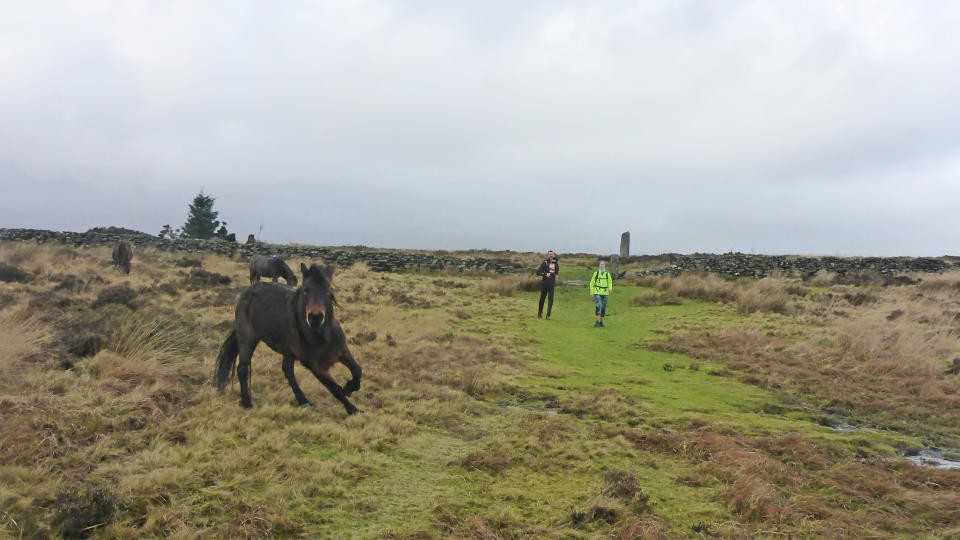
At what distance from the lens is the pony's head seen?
505cm

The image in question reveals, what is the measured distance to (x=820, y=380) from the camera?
9.05m

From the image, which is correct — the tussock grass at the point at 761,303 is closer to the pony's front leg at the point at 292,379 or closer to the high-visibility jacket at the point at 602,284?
the high-visibility jacket at the point at 602,284

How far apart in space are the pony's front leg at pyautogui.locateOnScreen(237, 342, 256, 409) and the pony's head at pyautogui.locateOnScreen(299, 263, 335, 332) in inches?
45.1

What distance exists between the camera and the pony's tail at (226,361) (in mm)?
6133

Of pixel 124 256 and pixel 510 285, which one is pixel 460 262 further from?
pixel 124 256

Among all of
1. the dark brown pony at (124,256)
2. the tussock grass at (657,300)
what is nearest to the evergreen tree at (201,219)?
the dark brown pony at (124,256)

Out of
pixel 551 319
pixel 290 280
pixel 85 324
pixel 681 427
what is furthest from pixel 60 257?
pixel 681 427

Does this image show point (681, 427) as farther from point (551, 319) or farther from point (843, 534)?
point (551, 319)

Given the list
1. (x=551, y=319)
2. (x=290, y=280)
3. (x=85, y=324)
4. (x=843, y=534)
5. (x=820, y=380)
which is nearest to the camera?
(x=843, y=534)

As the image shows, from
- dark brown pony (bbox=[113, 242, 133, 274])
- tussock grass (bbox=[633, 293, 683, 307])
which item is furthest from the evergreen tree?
tussock grass (bbox=[633, 293, 683, 307])

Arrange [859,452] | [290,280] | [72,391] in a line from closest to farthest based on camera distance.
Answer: [72,391] < [859,452] < [290,280]

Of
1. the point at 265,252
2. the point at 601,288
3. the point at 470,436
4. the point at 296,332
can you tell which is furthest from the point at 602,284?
the point at 265,252

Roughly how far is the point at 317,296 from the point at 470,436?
2.38m

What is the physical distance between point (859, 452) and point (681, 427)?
6.15ft
